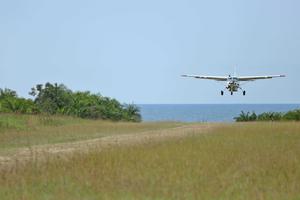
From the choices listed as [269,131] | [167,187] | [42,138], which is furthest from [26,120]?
[167,187]

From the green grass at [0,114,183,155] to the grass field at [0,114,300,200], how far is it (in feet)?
16.7

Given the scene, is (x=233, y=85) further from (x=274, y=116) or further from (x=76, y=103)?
(x=76, y=103)

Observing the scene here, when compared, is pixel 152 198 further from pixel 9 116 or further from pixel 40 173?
pixel 9 116

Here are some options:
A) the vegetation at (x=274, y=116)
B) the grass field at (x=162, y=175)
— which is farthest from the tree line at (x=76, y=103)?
the grass field at (x=162, y=175)

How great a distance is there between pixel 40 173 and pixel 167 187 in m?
3.31

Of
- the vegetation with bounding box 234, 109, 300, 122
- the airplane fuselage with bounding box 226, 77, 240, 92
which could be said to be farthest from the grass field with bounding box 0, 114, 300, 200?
the vegetation with bounding box 234, 109, 300, 122

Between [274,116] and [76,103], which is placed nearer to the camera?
[274,116]

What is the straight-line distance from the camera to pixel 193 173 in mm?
14391

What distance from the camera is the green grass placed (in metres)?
26.2

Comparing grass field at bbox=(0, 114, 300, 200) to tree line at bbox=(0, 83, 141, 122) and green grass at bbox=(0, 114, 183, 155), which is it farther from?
tree line at bbox=(0, 83, 141, 122)

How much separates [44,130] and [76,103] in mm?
28470

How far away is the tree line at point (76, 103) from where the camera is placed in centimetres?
5829

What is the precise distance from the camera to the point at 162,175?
1404 centimetres

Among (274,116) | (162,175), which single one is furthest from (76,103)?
(162,175)
